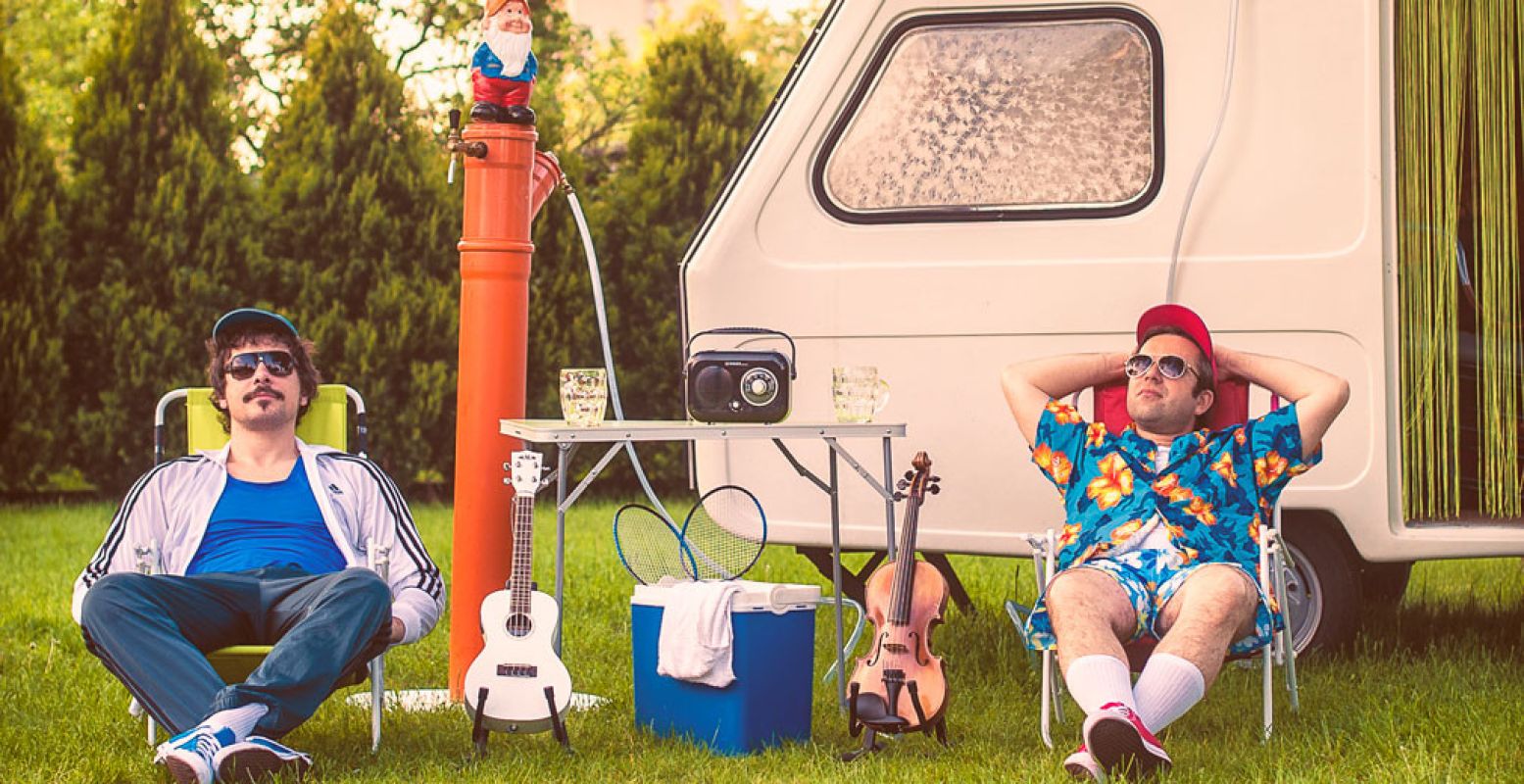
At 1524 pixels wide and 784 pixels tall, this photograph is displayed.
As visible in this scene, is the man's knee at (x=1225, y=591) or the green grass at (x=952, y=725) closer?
the green grass at (x=952, y=725)

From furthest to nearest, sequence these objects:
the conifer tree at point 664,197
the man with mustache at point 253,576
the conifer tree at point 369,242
A: the conifer tree at point 664,197
the conifer tree at point 369,242
the man with mustache at point 253,576

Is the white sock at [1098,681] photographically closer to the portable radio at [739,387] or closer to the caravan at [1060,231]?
the portable radio at [739,387]

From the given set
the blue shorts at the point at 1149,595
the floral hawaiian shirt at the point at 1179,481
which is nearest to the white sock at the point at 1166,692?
the blue shorts at the point at 1149,595

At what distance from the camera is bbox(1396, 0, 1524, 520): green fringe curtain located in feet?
16.3

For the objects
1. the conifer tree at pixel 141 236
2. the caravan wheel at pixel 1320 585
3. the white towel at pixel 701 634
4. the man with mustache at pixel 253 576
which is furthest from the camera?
the conifer tree at pixel 141 236

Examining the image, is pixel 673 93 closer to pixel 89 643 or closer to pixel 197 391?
pixel 197 391

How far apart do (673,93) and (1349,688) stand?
24.0 feet

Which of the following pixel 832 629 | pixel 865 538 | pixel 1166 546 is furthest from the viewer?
pixel 832 629

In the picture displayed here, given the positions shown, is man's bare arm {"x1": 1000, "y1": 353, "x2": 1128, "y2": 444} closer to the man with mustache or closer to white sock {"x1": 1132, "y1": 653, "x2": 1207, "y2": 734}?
white sock {"x1": 1132, "y1": 653, "x2": 1207, "y2": 734}

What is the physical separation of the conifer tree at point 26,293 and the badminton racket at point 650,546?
682 cm

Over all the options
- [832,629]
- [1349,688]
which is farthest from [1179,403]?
[832,629]

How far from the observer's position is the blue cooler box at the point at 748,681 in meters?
4.11

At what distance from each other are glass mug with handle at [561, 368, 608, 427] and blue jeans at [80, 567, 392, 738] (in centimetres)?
66

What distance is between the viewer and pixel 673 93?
36.9 ft
